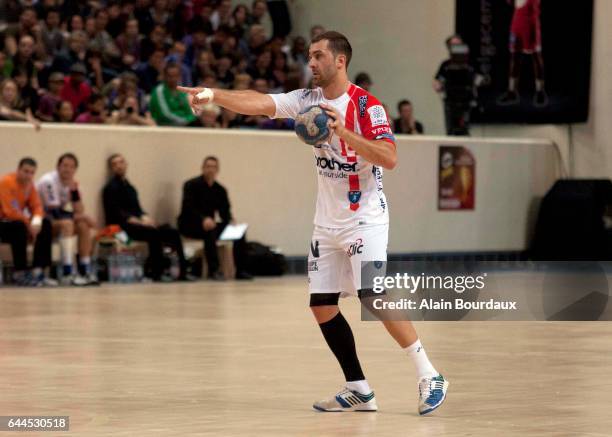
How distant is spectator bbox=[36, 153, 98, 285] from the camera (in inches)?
766

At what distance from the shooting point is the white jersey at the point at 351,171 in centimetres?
844

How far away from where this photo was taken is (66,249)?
19.5 metres

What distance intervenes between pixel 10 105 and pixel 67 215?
199 cm

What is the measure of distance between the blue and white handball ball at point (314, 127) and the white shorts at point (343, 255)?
0.71 m

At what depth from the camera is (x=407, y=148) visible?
24.9m

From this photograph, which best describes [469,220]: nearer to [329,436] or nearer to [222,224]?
[222,224]

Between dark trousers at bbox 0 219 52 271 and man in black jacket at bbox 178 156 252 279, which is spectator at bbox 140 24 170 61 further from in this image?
dark trousers at bbox 0 219 52 271

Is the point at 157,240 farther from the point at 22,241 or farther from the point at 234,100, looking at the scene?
the point at 234,100

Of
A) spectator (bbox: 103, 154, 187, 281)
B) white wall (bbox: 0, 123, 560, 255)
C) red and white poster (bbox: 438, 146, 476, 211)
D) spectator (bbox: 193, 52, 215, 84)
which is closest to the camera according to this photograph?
spectator (bbox: 103, 154, 187, 281)

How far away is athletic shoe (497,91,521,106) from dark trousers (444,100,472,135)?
1154 mm

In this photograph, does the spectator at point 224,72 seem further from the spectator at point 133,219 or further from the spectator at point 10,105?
the spectator at point 10,105

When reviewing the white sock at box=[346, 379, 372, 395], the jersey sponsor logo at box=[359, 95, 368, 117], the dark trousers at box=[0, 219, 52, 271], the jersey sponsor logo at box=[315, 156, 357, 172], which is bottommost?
the dark trousers at box=[0, 219, 52, 271]

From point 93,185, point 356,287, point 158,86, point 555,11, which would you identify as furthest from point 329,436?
point 555,11

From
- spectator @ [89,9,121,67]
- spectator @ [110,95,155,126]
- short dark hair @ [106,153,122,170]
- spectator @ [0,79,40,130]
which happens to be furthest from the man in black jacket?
spectator @ [89,9,121,67]
